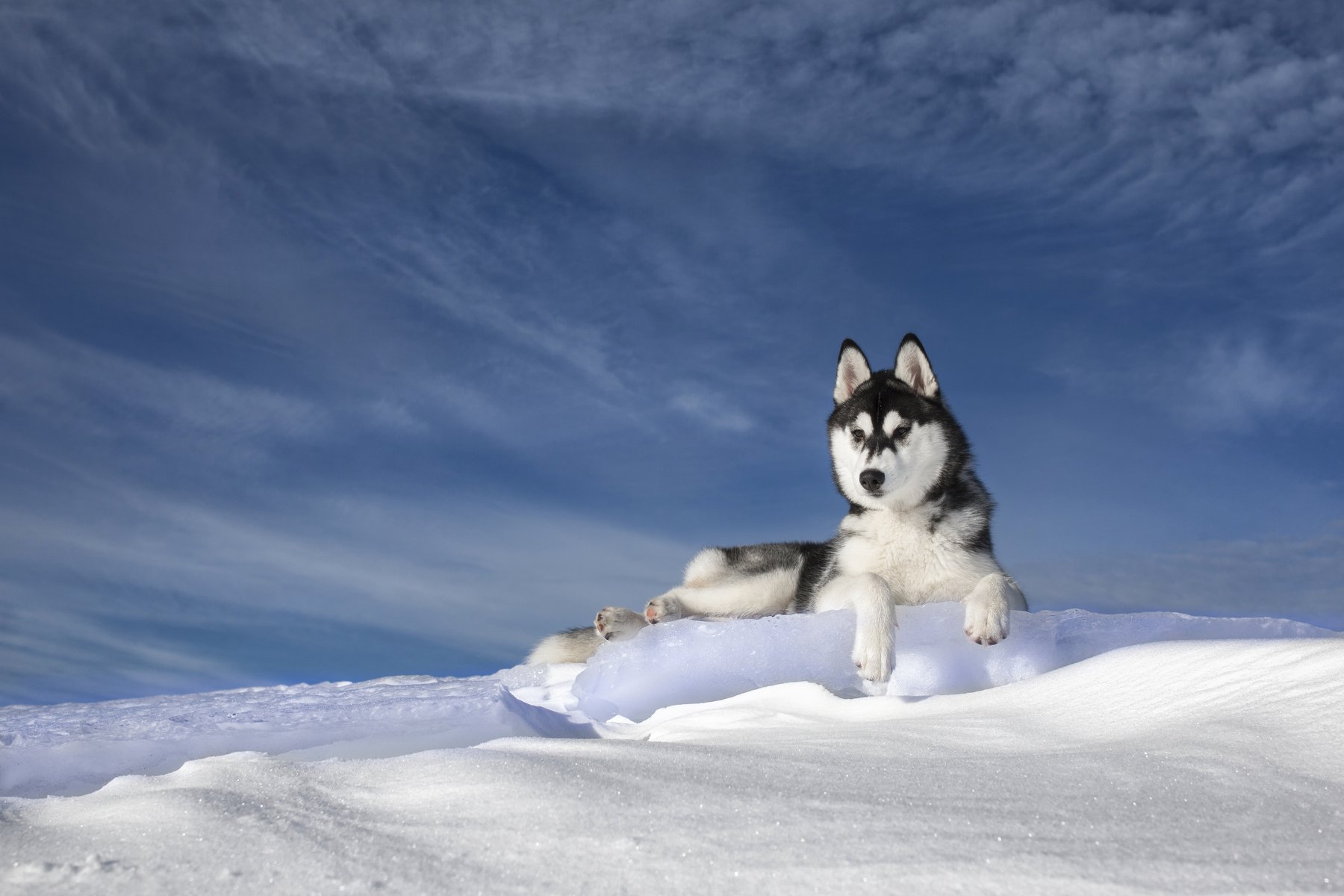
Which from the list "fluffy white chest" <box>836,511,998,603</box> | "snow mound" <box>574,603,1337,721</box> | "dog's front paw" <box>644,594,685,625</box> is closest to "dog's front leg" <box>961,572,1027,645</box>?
"snow mound" <box>574,603,1337,721</box>

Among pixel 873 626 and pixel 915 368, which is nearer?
pixel 873 626

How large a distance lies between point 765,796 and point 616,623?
13.8ft

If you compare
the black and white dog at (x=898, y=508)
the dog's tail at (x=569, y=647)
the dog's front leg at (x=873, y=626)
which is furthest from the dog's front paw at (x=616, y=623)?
the dog's front leg at (x=873, y=626)

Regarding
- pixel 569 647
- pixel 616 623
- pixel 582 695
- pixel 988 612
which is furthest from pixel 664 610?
pixel 988 612

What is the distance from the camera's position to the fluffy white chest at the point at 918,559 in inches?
215

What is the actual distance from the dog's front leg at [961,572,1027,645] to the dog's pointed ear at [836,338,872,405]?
186cm

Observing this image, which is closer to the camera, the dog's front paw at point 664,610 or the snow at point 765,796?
the snow at point 765,796

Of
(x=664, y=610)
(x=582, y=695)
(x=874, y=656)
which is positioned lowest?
(x=582, y=695)

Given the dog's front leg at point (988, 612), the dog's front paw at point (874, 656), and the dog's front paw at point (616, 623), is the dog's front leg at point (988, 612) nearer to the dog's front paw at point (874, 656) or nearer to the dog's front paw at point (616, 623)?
the dog's front paw at point (874, 656)

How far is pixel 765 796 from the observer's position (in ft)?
7.15

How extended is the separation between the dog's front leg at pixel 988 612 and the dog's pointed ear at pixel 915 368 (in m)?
1.61

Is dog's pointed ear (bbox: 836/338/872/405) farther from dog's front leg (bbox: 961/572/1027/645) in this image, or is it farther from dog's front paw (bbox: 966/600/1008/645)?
dog's front paw (bbox: 966/600/1008/645)

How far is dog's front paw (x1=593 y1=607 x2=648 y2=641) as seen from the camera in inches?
248

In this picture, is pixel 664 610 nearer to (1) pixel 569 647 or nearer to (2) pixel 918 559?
(1) pixel 569 647
